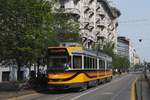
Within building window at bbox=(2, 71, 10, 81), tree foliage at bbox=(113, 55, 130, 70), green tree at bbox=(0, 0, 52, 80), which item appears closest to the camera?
green tree at bbox=(0, 0, 52, 80)

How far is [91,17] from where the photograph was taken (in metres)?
106

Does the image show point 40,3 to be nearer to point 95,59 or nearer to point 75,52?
point 75,52

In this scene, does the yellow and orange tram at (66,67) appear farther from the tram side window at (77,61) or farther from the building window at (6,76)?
the building window at (6,76)

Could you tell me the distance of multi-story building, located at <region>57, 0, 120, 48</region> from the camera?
84.4 m

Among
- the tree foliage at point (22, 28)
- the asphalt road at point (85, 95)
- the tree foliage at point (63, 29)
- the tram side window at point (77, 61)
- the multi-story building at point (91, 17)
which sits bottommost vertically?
the asphalt road at point (85, 95)

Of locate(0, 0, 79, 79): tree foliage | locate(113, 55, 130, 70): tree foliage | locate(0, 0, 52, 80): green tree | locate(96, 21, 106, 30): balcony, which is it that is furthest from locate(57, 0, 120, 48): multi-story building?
locate(0, 0, 52, 80): green tree

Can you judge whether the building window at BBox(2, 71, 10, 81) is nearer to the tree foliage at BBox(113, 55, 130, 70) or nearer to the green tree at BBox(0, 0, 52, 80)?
the green tree at BBox(0, 0, 52, 80)

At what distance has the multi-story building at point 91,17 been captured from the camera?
84438mm

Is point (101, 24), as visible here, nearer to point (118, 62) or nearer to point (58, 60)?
point (118, 62)

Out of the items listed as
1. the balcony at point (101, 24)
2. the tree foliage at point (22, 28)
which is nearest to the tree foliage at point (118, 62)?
the balcony at point (101, 24)

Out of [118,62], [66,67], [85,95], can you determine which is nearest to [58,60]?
[66,67]

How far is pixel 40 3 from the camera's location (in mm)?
30109

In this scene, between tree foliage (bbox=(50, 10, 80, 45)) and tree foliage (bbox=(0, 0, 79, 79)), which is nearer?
tree foliage (bbox=(0, 0, 79, 79))

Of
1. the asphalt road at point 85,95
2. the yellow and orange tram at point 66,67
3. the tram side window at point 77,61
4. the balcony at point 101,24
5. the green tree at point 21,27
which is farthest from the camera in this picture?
the balcony at point 101,24
